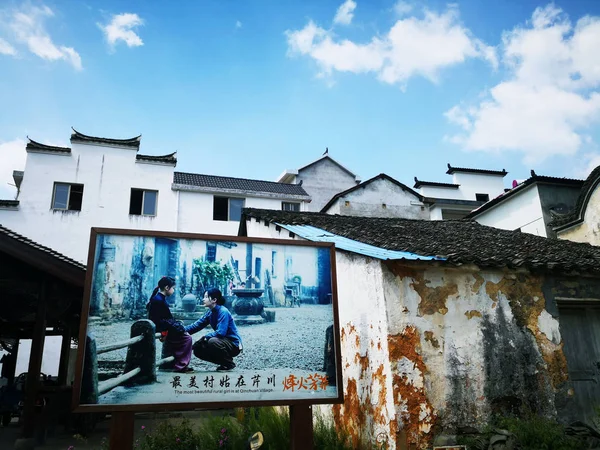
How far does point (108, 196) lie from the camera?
19969 millimetres

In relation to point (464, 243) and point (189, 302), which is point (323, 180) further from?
point (189, 302)

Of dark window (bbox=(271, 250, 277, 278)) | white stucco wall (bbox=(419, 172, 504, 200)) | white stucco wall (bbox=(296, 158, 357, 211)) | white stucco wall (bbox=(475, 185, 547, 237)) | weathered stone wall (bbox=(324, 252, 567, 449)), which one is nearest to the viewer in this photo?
dark window (bbox=(271, 250, 277, 278))

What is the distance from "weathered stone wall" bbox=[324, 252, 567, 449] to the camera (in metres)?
6.00

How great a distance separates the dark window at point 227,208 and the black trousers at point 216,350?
1679cm

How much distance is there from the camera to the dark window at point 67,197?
19453mm

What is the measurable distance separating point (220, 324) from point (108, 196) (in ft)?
55.4

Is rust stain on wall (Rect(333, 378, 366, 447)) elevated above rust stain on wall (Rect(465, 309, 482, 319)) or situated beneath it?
situated beneath

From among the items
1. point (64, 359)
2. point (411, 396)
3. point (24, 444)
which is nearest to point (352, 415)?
point (411, 396)

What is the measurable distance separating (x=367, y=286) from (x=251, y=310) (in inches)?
87.4

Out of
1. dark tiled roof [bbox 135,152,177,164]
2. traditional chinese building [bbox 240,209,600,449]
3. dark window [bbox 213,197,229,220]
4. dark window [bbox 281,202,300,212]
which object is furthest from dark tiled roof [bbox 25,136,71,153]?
traditional chinese building [bbox 240,209,600,449]

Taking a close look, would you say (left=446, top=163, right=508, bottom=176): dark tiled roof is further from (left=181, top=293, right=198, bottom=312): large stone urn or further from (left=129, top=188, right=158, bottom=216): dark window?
(left=181, top=293, right=198, bottom=312): large stone urn

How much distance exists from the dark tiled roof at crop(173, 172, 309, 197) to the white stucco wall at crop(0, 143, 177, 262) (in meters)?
1.03

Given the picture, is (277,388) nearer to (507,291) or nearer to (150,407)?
(150,407)

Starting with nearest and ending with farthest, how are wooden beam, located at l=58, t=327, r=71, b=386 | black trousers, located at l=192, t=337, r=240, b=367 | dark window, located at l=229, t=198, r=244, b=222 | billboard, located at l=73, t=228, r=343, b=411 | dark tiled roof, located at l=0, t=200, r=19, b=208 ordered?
billboard, located at l=73, t=228, r=343, b=411 < black trousers, located at l=192, t=337, r=240, b=367 < wooden beam, located at l=58, t=327, r=71, b=386 < dark tiled roof, located at l=0, t=200, r=19, b=208 < dark window, located at l=229, t=198, r=244, b=222
